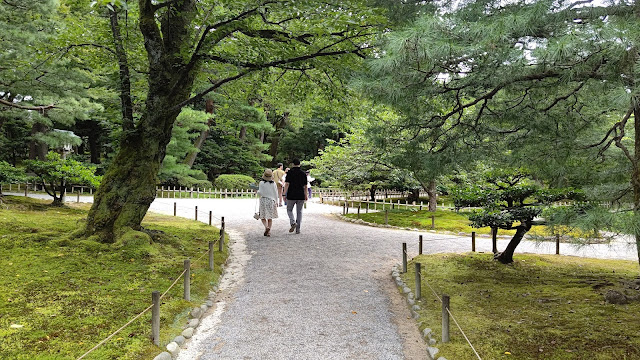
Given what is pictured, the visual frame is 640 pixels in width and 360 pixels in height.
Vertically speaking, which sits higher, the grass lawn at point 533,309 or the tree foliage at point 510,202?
the tree foliage at point 510,202

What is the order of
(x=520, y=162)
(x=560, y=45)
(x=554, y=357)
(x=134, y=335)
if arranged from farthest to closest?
(x=520, y=162) → (x=134, y=335) → (x=554, y=357) → (x=560, y=45)

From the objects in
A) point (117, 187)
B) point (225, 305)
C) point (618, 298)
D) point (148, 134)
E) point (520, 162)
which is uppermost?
point (148, 134)

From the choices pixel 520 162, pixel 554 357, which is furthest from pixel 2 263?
pixel 520 162

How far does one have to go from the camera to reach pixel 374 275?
646 centimetres

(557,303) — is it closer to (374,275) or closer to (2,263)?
(374,275)

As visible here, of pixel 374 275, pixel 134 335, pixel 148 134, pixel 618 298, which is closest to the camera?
pixel 134 335

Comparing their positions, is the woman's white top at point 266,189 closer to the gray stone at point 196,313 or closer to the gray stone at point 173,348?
the gray stone at point 196,313

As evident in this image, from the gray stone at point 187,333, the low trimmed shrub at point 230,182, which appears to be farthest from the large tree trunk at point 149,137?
the low trimmed shrub at point 230,182

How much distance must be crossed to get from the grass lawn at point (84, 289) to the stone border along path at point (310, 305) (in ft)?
1.41

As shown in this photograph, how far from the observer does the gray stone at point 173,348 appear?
3.56m

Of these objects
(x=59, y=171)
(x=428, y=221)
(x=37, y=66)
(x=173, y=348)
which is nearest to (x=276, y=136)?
(x=428, y=221)

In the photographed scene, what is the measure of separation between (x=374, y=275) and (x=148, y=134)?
466cm

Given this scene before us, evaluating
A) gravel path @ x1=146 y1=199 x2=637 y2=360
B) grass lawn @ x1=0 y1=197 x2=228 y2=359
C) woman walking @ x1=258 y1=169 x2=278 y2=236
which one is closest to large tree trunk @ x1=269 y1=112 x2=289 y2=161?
woman walking @ x1=258 y1=169 x2=278 y2=236

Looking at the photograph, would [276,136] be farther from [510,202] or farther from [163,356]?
[163,356]
